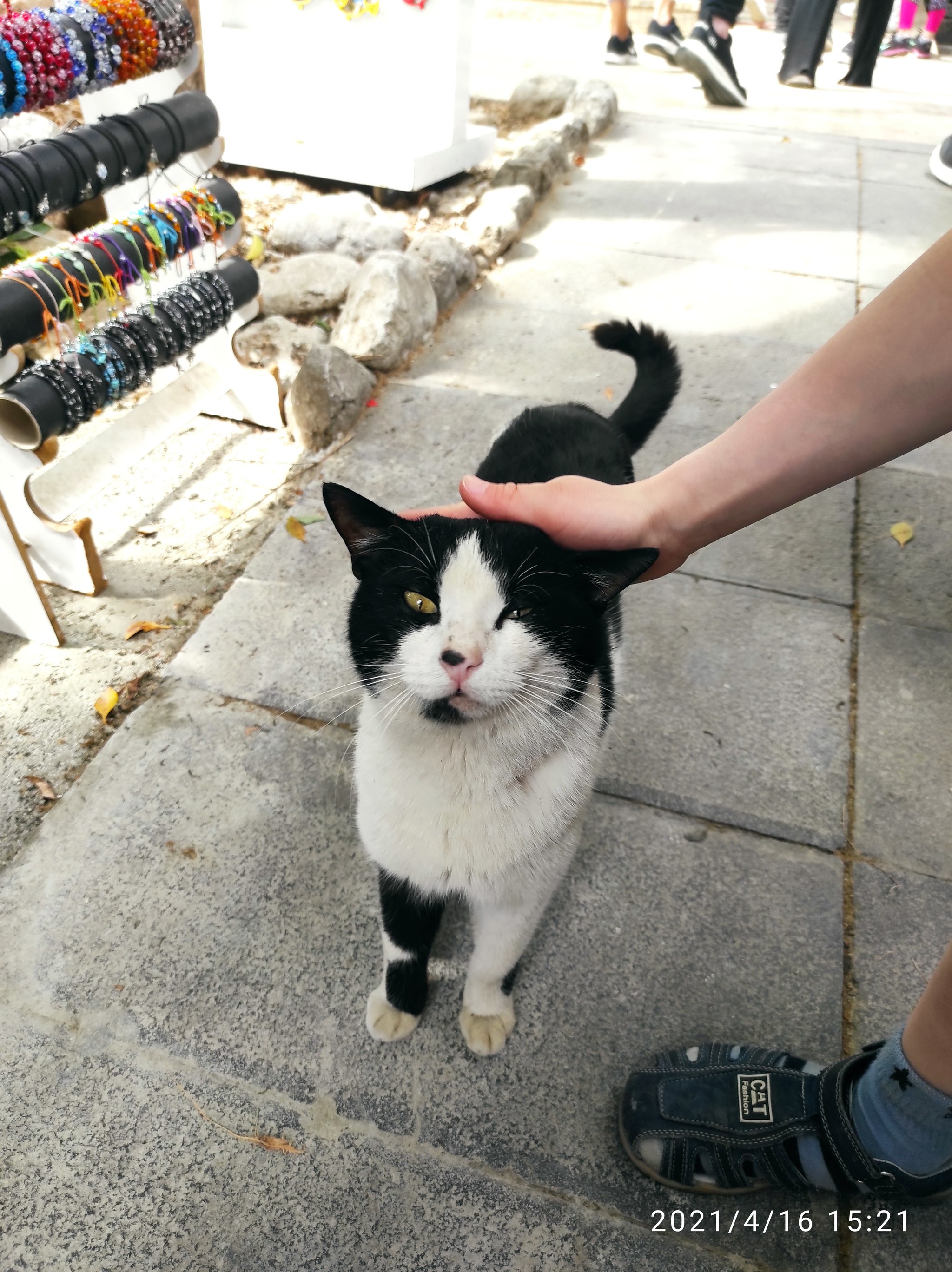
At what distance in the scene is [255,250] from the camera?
4.03 meters

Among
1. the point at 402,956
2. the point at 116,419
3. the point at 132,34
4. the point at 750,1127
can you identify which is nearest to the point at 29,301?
the point at 132,34

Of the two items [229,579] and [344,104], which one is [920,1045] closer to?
[229,579]

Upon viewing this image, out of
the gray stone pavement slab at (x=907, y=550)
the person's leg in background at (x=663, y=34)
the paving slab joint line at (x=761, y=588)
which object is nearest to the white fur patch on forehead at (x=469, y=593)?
the paving slab joint line at (x=761, y=588)

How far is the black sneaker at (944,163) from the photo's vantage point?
5414mm

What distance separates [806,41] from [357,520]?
8308 mm

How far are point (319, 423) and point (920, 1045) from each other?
2573mm

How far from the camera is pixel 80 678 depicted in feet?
7.32

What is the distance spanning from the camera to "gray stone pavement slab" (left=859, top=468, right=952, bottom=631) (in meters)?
2.55

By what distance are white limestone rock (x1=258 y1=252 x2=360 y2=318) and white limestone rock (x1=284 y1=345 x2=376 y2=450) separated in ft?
2.41

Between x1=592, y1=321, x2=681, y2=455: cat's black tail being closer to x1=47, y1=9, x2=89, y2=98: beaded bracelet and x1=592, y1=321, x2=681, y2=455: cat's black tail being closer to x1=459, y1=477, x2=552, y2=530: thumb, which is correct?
x1=459, y1=477, x2=552, y2=530: thumb

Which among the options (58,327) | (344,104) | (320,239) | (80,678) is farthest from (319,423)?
(344,104)

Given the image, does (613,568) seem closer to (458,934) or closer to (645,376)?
(458,934)
